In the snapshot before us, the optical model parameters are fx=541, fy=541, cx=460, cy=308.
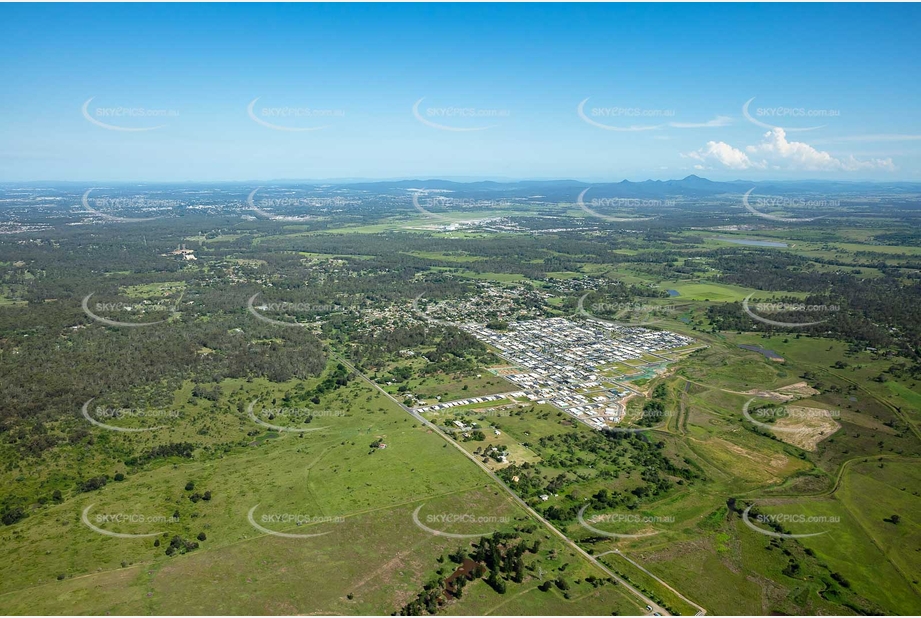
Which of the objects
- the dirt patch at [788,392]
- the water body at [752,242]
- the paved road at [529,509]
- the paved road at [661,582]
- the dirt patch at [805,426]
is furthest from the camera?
the water body at [752,242]

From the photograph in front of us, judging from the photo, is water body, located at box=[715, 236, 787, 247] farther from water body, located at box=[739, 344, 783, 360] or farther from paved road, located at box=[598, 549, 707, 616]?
paved road, located at box=[598, 549, 707, 616]

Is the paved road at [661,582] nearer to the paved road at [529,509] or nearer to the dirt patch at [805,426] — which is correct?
the paved road at [529,509]

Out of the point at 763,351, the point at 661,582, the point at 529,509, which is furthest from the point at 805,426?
the point at 529,509

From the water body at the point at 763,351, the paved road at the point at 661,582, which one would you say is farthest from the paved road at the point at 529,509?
the water body at the point at 763,351

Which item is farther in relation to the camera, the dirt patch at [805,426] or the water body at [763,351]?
the water body at [763,351]

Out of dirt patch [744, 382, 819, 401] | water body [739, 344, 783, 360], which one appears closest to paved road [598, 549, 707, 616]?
dirt patch [744, 382, 819, 401]

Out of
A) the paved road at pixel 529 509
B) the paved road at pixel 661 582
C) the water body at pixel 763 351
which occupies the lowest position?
the paved road at pixel 661 582

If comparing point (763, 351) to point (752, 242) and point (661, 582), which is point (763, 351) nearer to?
point (661, 582)

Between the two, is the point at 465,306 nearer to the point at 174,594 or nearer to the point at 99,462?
the point at 99,462
